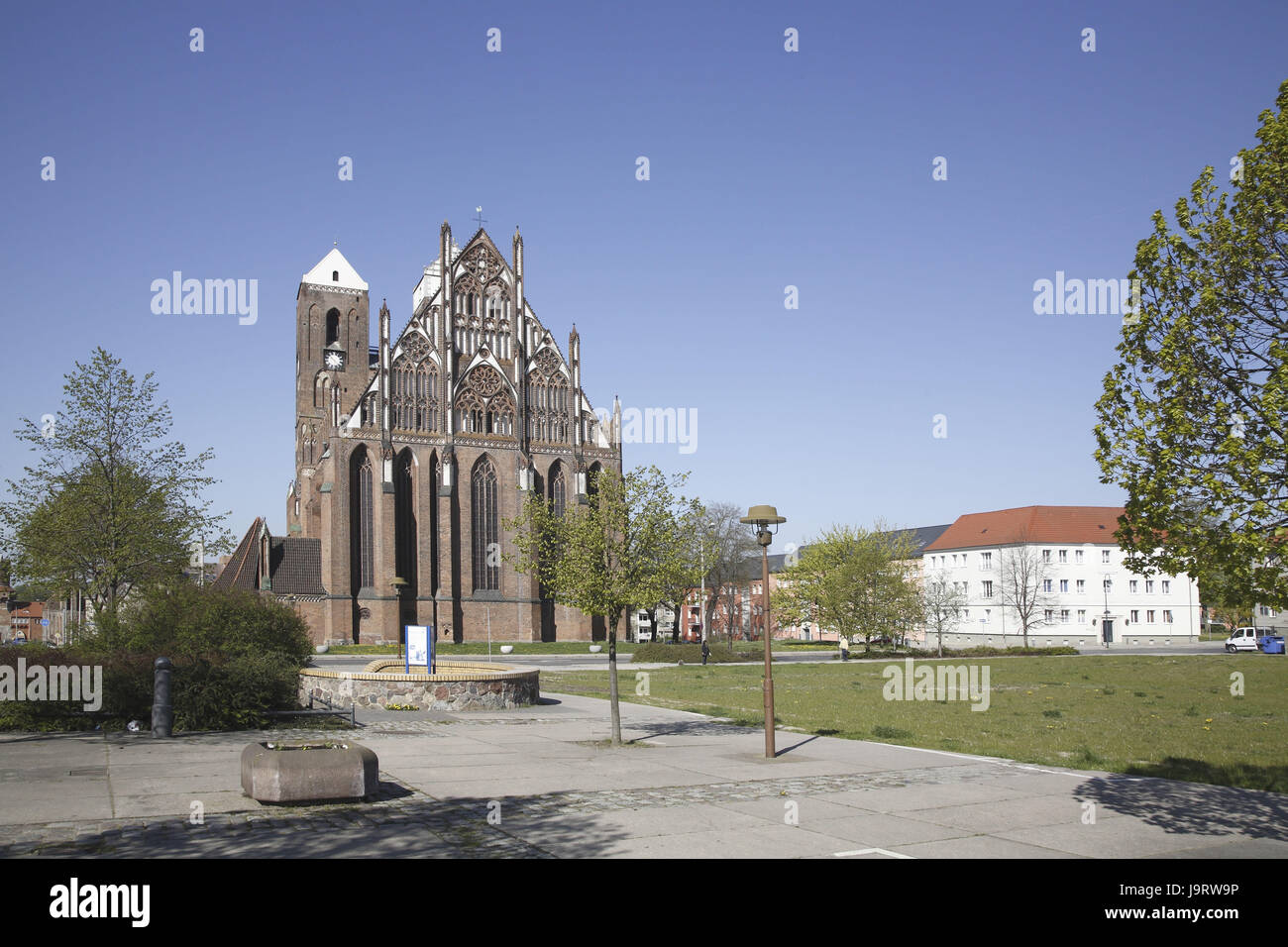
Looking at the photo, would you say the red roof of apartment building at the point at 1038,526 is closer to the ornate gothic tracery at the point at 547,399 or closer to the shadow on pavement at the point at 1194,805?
the ornate gothic tracery at the point at 547,399

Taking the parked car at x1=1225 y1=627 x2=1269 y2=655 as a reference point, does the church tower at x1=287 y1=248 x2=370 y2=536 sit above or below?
above

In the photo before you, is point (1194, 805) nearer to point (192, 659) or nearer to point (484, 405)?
point (192, 659)

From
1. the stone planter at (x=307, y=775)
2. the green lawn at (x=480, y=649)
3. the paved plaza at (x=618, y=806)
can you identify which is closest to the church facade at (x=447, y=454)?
the green lawn at (x=480, y=649)

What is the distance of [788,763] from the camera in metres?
13.2

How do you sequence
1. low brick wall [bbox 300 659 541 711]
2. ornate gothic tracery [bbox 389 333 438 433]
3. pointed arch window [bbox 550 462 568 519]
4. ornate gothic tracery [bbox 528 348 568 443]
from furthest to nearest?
ornate gothic tracery [bbox 528 348 568 443], pointed arch window [bbox 550 462 568 519], ornate gothic tracery [bbox 389 333 438 433], low brick wall [bbox 300 659 541 711]

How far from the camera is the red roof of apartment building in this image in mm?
81188

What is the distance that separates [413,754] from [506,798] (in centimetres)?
359

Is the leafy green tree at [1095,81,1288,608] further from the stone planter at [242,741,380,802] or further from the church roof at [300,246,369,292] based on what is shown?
the church roof at [300,246,369,292]

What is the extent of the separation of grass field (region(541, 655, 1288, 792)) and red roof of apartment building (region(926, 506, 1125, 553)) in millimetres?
42895

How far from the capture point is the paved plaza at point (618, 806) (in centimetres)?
809

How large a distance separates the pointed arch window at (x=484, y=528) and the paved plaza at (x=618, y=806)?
48.5 meters

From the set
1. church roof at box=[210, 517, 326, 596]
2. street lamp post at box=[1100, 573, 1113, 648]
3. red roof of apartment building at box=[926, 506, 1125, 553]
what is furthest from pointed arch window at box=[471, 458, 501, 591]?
street lamp post at box=[1100, 573, 1113, 648]
